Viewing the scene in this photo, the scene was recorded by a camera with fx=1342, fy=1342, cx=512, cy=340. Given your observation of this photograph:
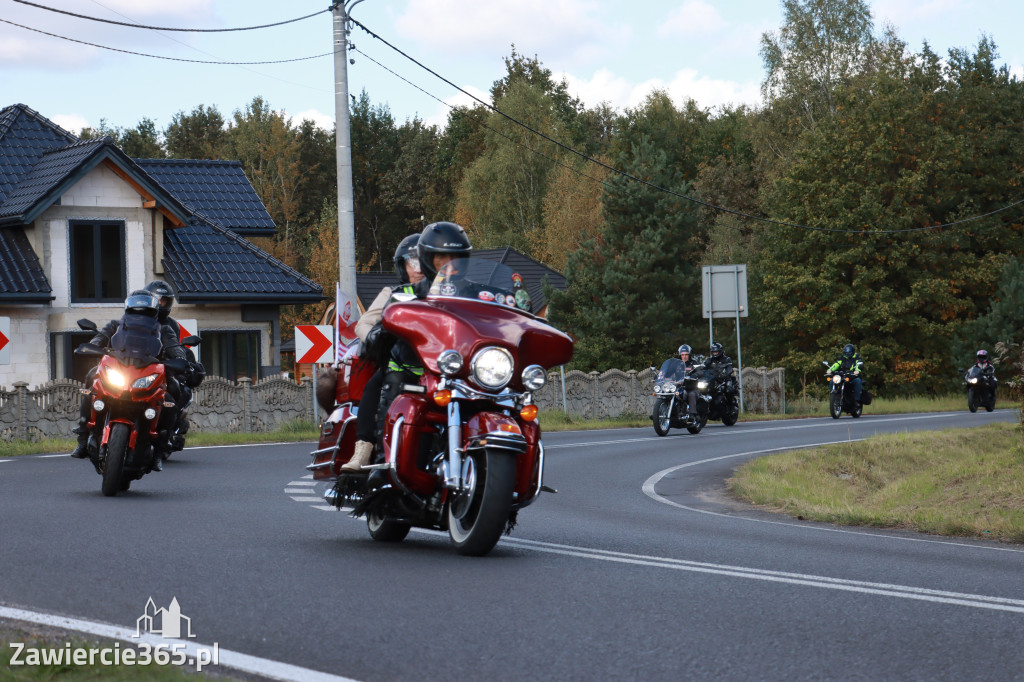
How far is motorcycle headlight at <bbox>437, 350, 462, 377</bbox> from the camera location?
23.3 ft

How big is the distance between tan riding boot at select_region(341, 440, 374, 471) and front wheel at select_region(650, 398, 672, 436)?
16.9 m

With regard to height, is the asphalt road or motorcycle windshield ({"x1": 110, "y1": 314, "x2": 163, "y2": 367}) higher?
motorcycle windshield ({"x1": 110, "y1": 314, "x2": 163, "y2": 367})

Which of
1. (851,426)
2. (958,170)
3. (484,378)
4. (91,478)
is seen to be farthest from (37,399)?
(958,170)

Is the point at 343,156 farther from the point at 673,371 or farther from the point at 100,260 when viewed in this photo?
the point at 100,260

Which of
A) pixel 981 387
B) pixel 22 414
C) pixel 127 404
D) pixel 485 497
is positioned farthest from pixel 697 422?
pixel 485 497

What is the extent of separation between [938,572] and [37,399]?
19094 millimetres

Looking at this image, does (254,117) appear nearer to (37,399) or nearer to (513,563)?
(37,399)

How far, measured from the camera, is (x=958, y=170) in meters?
55.0

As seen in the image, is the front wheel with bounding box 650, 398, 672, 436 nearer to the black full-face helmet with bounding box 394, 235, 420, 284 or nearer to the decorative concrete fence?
the decorative concrete fence

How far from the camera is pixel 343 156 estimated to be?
24.2 metres

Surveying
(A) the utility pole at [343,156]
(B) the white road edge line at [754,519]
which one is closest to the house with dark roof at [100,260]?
(A) the utility pole at [343,156]

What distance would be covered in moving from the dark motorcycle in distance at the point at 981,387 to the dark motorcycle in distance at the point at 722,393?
837 cm

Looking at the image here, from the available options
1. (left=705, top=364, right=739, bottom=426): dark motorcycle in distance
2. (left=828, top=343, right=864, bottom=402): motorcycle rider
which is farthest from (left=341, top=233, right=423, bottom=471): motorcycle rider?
(left=828, top=343, right=864, bottom=402): motorcycle rider

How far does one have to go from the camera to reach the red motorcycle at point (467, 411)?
7062 millimetres
